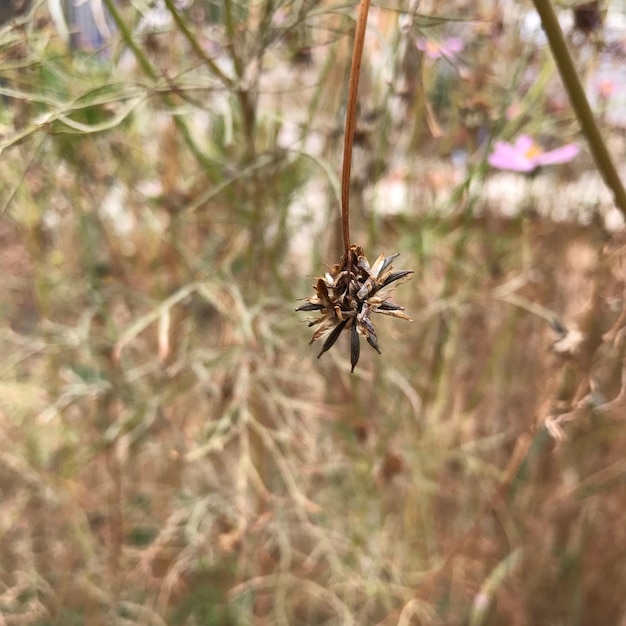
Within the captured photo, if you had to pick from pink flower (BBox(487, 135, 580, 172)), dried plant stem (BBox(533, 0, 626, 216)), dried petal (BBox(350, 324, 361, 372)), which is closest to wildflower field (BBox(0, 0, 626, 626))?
pink flower (BBox(487, 135, 580, 172))

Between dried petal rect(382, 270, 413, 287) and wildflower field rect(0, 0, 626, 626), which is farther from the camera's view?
wildflower field rect(0, 0, 626, 626)

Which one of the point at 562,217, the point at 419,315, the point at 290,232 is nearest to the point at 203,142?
the point at 290,232

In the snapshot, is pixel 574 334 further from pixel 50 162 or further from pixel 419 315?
pixel 50 162

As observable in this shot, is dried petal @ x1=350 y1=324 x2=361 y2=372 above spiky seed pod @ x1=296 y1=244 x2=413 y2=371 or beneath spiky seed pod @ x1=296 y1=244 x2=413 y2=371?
beneath

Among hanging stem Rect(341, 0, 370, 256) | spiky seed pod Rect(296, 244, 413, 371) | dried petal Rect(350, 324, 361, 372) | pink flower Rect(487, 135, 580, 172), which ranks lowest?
dried petal Rect(350, 324, 361, 372)

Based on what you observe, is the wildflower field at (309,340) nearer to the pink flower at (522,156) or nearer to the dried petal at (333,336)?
the pink flower at (522,156)

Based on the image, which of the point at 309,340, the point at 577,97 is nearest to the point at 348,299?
the point at 577,97

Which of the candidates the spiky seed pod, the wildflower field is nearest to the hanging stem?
the spiky seed pod

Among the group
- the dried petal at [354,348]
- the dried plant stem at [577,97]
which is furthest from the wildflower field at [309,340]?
the dried petal at [354,348]

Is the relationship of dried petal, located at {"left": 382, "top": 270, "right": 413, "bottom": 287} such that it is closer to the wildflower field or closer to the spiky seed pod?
the spiky seed pod
